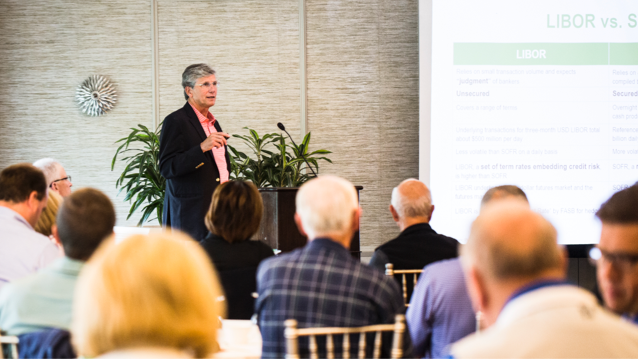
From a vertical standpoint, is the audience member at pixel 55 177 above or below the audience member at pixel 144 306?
above

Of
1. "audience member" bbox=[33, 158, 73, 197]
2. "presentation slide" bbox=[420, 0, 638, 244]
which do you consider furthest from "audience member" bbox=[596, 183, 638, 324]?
"presentation slide" bbox=[420, 0, 638, 244]

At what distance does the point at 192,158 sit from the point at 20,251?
1518mm

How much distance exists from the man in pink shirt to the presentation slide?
1.72m

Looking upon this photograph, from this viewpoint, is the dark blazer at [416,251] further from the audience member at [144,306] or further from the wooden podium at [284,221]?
the audience member at [144,306]

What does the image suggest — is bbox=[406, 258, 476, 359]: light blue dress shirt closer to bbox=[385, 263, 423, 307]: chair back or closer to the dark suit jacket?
bbox=[385, 263, 423, 307]: chair back

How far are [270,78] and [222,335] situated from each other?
3424 mm

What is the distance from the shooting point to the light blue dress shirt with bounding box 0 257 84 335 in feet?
4.56

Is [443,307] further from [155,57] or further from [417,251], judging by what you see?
[155,57]

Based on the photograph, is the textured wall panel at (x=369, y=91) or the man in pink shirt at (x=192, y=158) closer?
the man in pink shirt at (x=192, y=158)

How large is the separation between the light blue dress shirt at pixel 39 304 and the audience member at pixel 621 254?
48.8 inches

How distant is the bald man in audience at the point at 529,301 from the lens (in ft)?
2.62

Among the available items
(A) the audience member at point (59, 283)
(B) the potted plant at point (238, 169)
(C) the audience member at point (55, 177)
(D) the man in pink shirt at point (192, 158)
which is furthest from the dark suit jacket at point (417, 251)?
(B) the potted plant at point (238, 169)

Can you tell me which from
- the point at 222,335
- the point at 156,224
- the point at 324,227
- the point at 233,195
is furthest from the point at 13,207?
the point at 156,224

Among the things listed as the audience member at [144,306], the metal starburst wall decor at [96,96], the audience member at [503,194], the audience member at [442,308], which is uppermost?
the metal starburst wall decor at [96,96]
